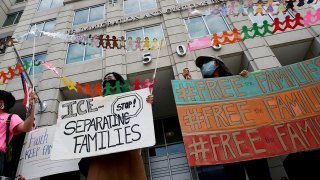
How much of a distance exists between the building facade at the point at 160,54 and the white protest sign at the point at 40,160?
187cm

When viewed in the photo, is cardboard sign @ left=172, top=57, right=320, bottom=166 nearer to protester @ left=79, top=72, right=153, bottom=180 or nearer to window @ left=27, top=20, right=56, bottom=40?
protester @ left=79, top=72, right=153, bottom=180

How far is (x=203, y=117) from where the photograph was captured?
4.53 meters

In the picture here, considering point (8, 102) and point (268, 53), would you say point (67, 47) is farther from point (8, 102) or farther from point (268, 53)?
point (268, 53)

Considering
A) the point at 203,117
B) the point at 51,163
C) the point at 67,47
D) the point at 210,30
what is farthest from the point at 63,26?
the point at 203,117

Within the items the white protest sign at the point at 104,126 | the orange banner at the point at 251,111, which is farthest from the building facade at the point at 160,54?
the white protest sign at the point at 104,126

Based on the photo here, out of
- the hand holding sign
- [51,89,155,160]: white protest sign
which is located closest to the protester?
[51,89,155,160]: white protest sign

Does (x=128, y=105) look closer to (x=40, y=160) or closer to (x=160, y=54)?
(x=40, y=160)

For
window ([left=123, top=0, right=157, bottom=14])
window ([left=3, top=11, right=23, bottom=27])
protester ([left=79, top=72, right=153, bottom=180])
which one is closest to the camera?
protester ([left=79, top=72, right=153, bottom=180])

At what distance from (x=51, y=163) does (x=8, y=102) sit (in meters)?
1.97

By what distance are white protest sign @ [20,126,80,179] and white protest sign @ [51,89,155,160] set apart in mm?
1834

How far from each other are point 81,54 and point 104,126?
22.7 feet

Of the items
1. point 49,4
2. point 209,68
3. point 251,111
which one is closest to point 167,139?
point 209,68

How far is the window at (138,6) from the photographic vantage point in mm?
11586

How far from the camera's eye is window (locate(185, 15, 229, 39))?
32.1 ft
